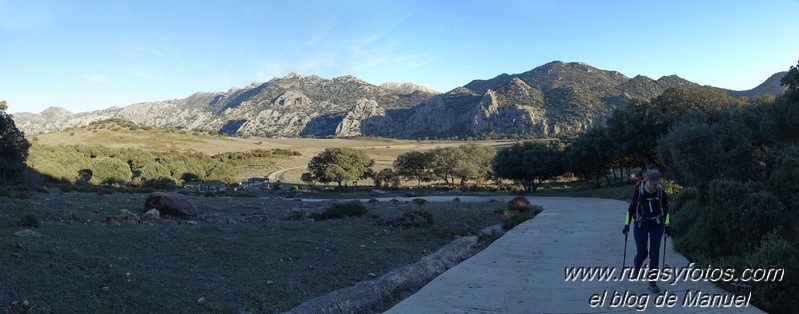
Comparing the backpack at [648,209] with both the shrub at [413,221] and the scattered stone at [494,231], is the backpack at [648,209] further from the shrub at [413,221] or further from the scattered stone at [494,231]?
the shrub at [413,221]

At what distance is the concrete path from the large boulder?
35.2 feet

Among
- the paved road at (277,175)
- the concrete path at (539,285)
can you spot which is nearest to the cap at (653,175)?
the concrete path at (539,285)

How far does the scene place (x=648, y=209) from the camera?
6.86m

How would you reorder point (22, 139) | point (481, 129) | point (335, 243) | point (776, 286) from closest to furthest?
point (776, 286) → point (335, 243) → point (22, 139) → point (481, 129)

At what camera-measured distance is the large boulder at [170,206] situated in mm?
15656

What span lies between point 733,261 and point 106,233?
37.5ft

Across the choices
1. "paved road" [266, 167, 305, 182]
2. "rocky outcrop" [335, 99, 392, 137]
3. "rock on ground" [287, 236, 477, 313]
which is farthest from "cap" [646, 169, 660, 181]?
"rocky outcrop" [335, 99, 392, 137]

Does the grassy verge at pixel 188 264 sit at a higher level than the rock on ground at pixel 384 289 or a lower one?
higher

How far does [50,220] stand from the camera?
11891 millimetres

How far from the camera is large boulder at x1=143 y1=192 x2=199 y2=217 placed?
51.4ft

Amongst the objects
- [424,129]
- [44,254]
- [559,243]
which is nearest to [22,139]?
[44,254]

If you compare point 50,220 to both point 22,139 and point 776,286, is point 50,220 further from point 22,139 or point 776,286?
point 776,286

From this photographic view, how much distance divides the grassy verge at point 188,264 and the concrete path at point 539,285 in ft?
4.59

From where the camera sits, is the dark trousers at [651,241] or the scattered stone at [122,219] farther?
the scattered stone at [122,219]
